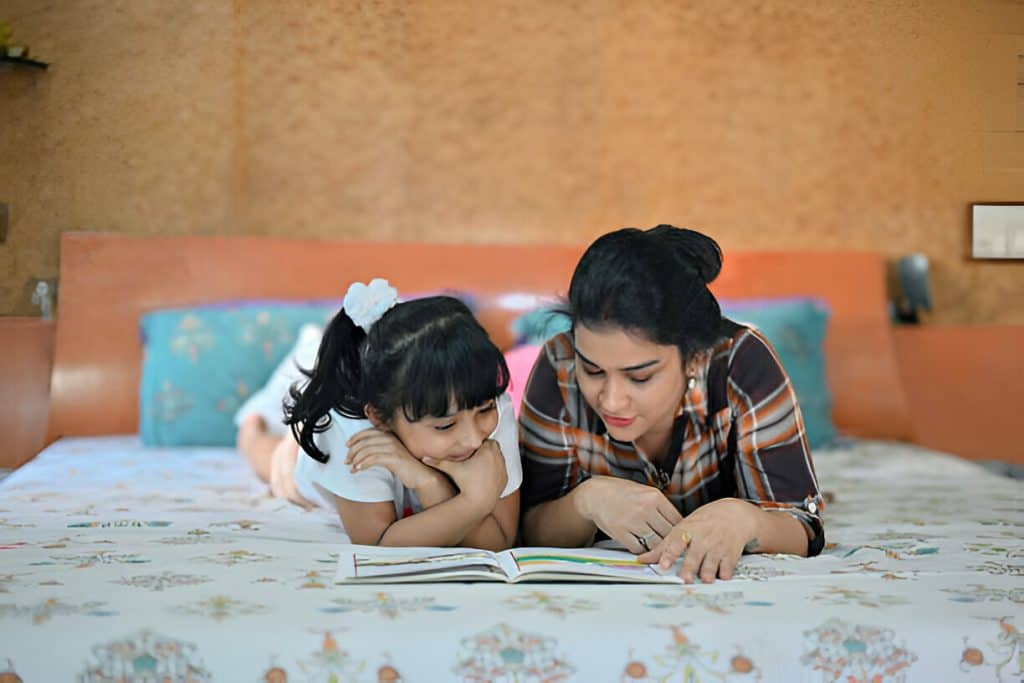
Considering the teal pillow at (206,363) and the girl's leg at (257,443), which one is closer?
the girl's leg at (257,443)

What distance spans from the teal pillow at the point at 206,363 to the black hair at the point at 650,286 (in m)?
1.34

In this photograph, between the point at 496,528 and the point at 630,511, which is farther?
the point at 496,528

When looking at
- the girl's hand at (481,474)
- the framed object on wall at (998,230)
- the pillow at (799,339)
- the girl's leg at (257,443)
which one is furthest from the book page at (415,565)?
the pillow at (799,339)

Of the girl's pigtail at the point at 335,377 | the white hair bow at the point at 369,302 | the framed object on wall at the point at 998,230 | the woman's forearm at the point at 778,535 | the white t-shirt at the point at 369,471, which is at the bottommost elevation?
the woman's forearm at the point at 778,535

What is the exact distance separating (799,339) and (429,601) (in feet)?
5.75

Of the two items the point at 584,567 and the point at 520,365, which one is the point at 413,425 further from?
the point at 520,365

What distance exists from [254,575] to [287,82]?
1.53 metres

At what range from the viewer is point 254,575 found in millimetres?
1326

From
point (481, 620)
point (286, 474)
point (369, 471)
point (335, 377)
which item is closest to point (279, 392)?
point (286, 474)

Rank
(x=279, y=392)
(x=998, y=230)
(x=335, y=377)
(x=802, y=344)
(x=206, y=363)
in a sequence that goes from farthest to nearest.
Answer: (x=802, y=344) < (x=206, y=363) < (x=279, y=392) < (x=998, y=230) < (x=335, y=377)

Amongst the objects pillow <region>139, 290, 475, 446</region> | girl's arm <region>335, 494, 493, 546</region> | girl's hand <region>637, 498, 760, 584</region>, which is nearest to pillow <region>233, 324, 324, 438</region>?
pillow <region>139, 290, 475, 446</region>

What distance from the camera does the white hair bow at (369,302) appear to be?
1.64 meters

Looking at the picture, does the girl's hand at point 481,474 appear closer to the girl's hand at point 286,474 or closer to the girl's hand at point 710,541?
the girl's hand at point 710,541

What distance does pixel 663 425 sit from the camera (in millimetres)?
1586
